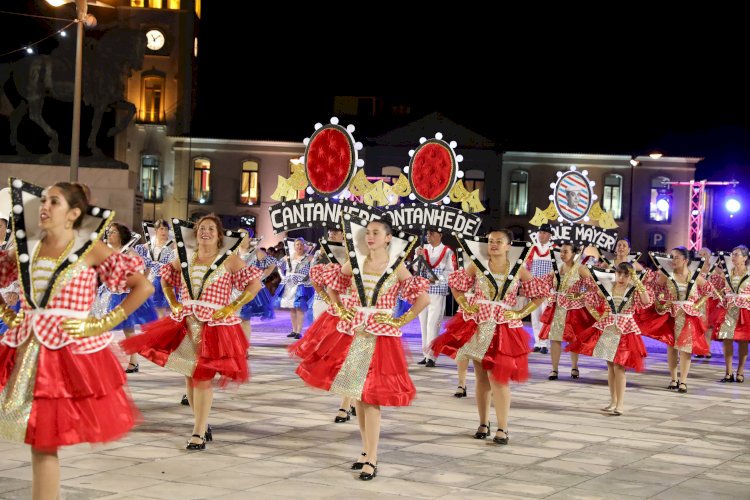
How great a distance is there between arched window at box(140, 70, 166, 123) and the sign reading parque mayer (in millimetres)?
44959

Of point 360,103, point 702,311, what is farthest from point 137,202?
point 360,103

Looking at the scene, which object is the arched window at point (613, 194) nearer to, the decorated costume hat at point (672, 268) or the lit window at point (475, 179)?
the lit window at point (475, 179)

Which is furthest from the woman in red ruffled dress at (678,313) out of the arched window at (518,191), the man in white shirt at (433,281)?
the arched window at (518,191)

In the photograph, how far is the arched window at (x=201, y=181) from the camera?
63531mm

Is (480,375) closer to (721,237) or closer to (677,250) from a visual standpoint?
(677,250)

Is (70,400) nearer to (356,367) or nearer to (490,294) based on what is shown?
(356,367)

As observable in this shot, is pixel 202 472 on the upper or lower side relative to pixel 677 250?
lower

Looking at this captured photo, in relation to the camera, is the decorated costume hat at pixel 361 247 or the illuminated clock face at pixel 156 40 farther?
the illuminated clock face at pixel 156 40

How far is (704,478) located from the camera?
8703 mm

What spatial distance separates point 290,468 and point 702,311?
9.27m

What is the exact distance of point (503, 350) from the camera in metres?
10.1

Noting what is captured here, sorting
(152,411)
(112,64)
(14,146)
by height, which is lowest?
(152,411)

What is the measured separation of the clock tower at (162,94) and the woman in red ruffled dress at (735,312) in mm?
46842

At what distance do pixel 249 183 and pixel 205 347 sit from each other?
54881 mm
